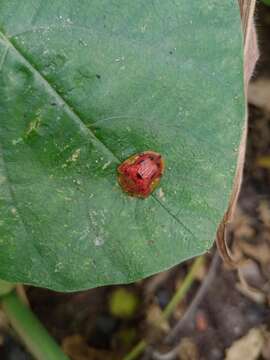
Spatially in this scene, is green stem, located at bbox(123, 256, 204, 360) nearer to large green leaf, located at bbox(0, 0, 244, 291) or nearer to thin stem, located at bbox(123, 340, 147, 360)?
thin stem, located at bbox(123, 340, 147, 360)

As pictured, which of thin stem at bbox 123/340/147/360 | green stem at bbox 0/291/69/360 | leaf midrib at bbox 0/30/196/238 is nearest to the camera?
leaf midrib at bbox 0/30/196/238

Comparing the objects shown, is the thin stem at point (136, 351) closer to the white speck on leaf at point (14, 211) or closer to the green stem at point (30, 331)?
the green stem at point (30, 331)

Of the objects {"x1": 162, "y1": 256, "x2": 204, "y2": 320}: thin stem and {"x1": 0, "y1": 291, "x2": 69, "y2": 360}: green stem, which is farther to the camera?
{"x1": 162, "y1": 256, "x2": 204, "y2": 320}: thin stem

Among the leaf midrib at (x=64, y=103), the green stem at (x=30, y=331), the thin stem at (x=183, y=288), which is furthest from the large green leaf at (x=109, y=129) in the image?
the thin stem at (x=183, y=288)

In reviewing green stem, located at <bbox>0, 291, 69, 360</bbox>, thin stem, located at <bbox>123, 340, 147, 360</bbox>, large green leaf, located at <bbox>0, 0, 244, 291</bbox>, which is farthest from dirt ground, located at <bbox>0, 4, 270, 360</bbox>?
large green leaf, located at <bbox>0, 0, 244, 291</bbox>

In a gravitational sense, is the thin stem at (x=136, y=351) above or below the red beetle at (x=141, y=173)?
below

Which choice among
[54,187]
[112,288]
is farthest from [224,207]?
[112,288]

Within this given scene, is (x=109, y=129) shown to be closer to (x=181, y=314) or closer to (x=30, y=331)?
(x=30, y=331)

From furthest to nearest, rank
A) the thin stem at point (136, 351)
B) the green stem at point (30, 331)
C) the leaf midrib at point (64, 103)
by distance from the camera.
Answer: the thin stem at point (136, 351) < the green stem at point (30, 331) < the leaf midrib at point (64, 103)
